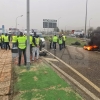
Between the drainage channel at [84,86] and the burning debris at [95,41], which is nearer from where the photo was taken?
the drainage channel at [84,86]

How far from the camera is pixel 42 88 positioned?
6457 mm

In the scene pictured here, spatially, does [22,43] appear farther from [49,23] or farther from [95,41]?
[49,23]

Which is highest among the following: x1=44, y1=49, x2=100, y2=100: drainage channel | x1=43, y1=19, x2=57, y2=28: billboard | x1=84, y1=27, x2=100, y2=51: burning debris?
x1=43, y1=19, x2=57, y2=28: billboard

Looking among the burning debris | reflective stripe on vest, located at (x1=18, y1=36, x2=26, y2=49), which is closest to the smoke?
the burning debris

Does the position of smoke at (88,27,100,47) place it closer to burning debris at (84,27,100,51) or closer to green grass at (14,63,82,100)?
burning debris at (84,27,100,51)

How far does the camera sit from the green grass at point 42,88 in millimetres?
5762

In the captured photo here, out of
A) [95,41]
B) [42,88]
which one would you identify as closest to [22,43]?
[42,88]

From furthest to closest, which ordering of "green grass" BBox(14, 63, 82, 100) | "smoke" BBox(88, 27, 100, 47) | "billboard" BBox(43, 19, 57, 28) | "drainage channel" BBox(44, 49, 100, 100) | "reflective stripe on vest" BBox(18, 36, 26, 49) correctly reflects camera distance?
1. "billboard" BBox(43, 19, 57, 28)
2. "smoke" BBox(88, 27, 100, 47)
3. "reflective stripe on vest" BBox(18, 36, 26, 49)
4. "drainage channel" BBox(44, 49, 100, 100)
5. "green grass" BBox(14, 63, 82, 100)

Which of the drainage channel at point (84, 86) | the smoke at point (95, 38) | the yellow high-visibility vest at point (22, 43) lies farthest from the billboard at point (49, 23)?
the drainage channel at point (84, 86)

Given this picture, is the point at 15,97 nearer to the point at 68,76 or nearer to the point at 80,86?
the point at 80,86

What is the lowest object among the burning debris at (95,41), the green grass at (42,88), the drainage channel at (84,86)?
the drainage channel at (84,86)

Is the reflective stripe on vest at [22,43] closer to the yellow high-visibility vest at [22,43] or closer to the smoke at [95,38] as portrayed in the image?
the yellow high-visibility vest at [22,43]

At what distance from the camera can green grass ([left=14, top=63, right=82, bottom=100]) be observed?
5762mm

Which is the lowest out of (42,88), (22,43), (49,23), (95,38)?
(42,88)
